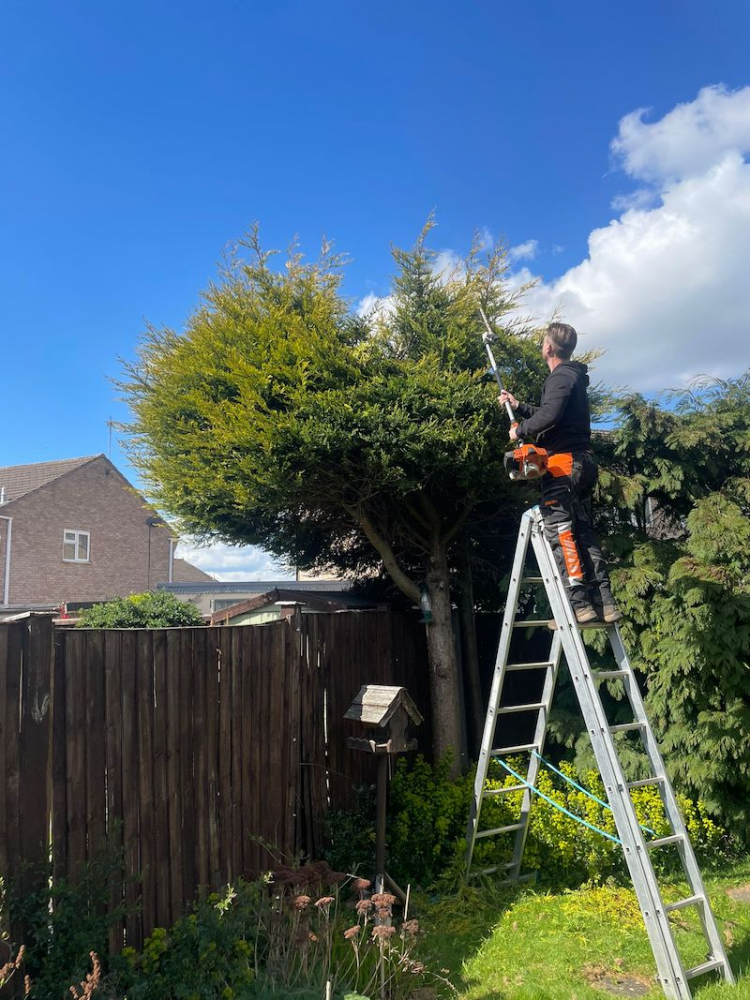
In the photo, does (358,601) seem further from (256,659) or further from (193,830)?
(193,830)

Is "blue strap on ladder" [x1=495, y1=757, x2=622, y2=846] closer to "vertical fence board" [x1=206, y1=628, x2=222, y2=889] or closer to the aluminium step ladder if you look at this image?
the aluminium step ladder

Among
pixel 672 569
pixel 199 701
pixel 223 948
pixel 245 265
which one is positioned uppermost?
pixel 245 265

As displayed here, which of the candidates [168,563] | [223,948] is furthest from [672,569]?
[168,563]

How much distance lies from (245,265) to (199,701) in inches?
152

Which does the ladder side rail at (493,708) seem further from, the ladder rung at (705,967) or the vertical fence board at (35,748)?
→ the vertical fence board at (35,748)

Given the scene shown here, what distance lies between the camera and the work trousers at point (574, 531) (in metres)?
4.73

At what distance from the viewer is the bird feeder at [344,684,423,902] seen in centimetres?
504

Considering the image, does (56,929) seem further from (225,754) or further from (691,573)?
(691,573)

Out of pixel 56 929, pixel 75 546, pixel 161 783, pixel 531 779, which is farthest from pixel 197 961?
pixel 75 546

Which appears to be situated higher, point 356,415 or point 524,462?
point 356,415

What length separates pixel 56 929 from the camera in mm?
3164

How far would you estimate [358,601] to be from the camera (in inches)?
320

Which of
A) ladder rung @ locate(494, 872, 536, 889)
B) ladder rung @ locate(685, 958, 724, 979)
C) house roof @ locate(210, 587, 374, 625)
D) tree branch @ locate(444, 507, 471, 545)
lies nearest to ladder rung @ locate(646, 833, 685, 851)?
ladder rung @ locate(685, 958, 724, 979)

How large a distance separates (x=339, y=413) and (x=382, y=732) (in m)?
2.48
